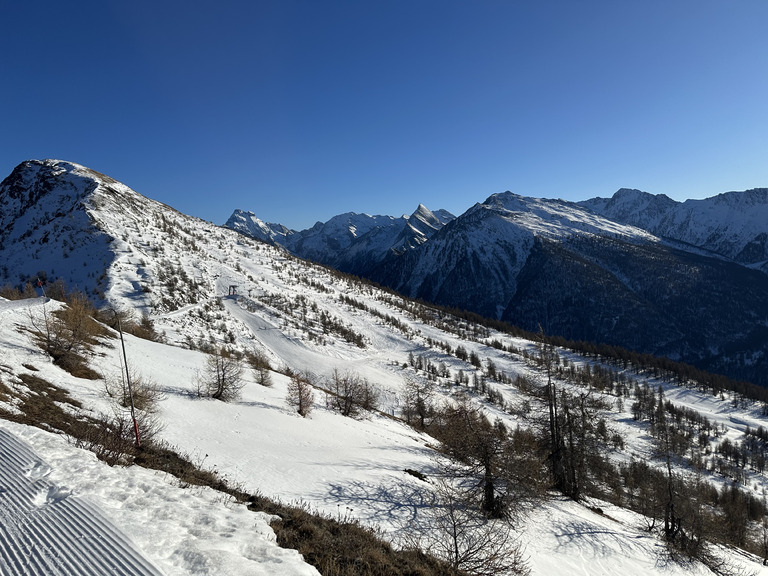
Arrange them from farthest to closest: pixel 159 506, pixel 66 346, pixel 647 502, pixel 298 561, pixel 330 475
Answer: pixel 647 502, pixel 66 346, pixel 330 475, pixel 159 506, pixel 298 561

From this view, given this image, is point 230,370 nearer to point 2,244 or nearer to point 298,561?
point 298,561

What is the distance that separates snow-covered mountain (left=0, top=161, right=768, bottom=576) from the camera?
8805 mm

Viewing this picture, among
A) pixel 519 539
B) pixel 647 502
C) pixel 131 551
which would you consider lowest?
pixel 647 502

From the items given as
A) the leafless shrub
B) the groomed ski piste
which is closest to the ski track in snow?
the groomed ski piste

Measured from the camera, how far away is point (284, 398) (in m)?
30.1

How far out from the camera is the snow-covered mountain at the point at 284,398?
880cm

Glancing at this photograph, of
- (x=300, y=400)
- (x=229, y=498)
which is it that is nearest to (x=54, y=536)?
(x=229, y=498)

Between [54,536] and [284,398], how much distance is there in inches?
989

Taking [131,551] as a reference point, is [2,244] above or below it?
above

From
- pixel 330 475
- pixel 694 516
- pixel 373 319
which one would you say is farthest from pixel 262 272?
pixel 694 516

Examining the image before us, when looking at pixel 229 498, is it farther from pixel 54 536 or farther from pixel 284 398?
pixel 284 398

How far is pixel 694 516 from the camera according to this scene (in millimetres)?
20891

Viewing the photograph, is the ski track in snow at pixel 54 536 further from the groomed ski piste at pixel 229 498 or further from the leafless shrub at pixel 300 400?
the leafless shrub at pixel 300 400

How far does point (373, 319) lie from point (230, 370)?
228 feet
